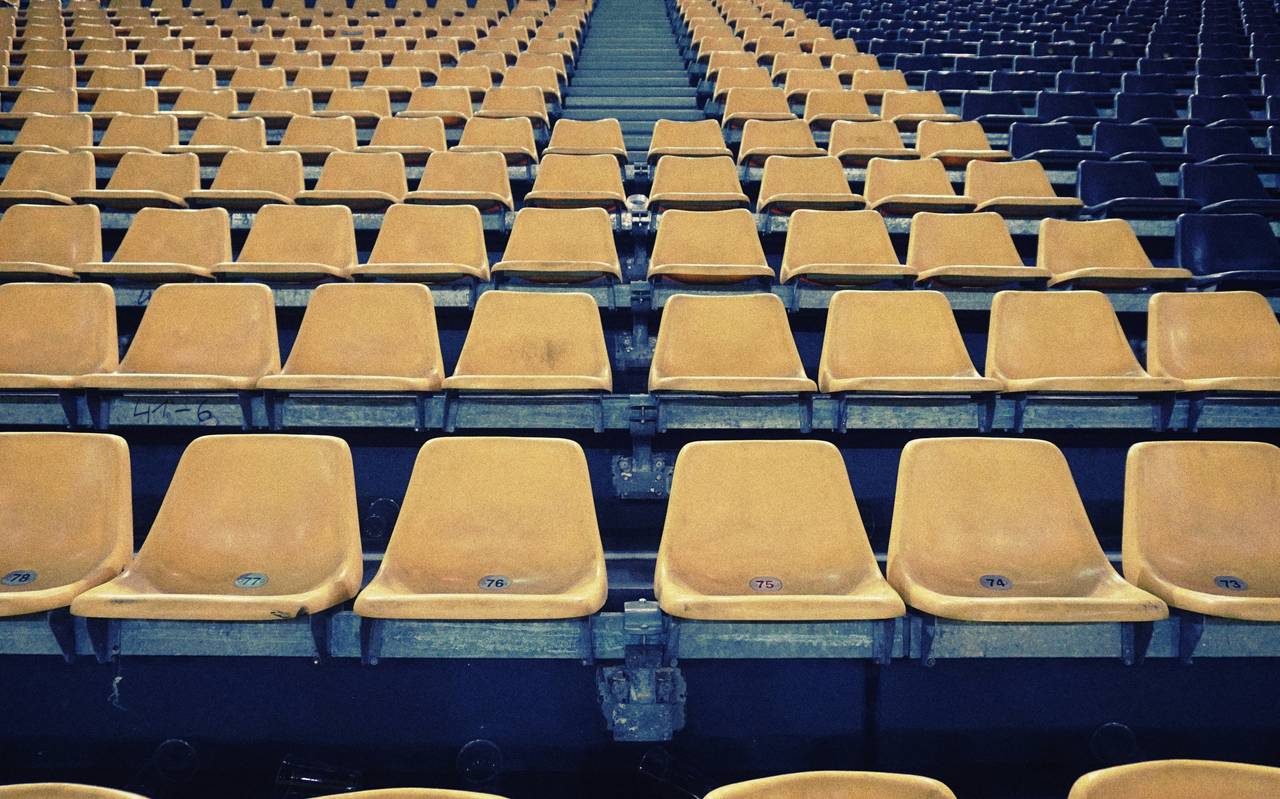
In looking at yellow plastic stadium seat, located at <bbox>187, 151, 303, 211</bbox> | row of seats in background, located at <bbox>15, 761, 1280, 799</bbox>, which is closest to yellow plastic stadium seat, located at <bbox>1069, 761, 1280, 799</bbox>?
row of seats in background, located at <bbox>15, 761, 1280, 799</bbox>

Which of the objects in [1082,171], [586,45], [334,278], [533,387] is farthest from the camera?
[586,45]

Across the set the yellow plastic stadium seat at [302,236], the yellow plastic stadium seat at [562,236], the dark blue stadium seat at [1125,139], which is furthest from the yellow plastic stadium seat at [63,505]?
the dark blue stadium seat at [1125,139]

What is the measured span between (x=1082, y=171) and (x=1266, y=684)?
162 centimetres

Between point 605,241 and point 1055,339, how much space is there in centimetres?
92

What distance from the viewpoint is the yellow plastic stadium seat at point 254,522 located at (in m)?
1.06

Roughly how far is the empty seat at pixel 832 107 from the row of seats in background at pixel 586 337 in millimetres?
1570

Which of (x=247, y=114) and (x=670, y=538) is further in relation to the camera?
(x=247, y=114)

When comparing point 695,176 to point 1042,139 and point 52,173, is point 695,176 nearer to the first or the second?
point 1042,139

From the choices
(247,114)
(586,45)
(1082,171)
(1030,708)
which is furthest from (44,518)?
(586,45)

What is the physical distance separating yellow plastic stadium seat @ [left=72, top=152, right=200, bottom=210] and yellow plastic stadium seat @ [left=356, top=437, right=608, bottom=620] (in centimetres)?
134

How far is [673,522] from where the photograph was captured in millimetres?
1091

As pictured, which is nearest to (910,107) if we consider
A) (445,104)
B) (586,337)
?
(445,104)

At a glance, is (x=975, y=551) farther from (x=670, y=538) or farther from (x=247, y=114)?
(x=247, y=114)

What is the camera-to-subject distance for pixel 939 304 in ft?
5.00
